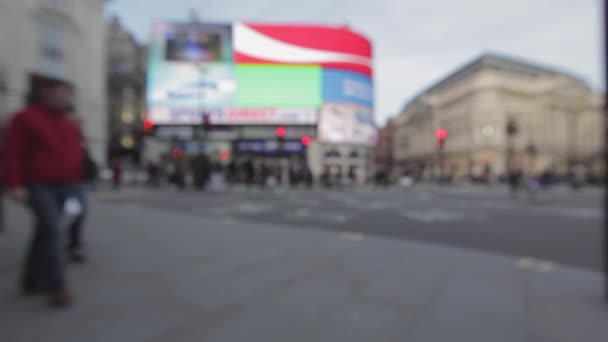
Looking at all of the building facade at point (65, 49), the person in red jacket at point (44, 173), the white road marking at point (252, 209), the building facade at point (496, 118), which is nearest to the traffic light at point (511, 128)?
the building facade at point (496, 118)

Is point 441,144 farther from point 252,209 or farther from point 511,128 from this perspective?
point 252,209

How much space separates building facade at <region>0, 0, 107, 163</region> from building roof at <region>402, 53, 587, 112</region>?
2213 cm

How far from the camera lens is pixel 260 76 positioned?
3070 mm

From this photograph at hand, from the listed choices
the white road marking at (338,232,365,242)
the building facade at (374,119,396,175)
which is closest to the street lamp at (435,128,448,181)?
the building facade at (374,119,396,175)

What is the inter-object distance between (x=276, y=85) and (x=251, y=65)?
0.30 metres

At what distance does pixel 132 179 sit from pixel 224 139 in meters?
19.3

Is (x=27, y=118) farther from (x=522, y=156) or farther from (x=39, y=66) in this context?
(x=39, y=66)

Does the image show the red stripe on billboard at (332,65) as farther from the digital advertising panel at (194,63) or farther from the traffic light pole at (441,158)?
the traffic light pole at (441,158)

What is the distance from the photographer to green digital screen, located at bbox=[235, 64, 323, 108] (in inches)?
120

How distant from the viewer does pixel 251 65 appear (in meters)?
3.02

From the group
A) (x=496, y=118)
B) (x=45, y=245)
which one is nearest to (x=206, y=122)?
(x=45, y=245)

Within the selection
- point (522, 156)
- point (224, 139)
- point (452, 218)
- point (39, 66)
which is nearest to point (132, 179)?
point (39, 66)

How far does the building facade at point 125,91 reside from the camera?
3.62 metres

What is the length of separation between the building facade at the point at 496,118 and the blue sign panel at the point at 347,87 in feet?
1.81
